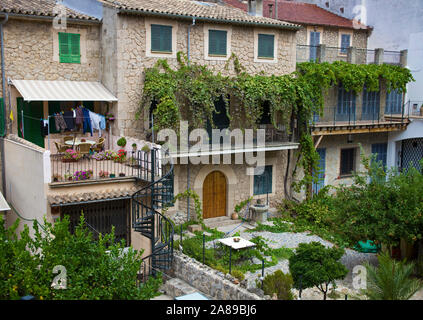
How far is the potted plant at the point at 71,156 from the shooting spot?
1492cm

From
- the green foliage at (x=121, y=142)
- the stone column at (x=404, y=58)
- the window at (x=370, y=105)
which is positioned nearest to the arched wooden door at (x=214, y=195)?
the green foliage at (x=121, y=142)

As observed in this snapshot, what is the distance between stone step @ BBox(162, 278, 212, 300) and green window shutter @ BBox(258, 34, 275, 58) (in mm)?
10883

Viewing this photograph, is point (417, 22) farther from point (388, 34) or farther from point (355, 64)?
point (355, 64)

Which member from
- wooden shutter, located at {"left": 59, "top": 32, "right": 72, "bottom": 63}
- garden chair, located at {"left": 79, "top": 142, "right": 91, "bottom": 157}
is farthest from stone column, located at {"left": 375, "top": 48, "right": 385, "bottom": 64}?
garden chair, located at {"left": 79, "top": 142, "right": 91, "bottom": 157}

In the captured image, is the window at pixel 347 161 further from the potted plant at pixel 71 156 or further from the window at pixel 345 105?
the potted plant at pixel 71 156

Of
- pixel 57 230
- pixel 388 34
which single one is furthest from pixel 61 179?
pixel 388 34

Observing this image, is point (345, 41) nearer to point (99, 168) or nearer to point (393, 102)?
point (393, 102)

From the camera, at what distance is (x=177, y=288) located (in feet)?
42.9

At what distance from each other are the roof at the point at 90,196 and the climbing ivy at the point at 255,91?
12.2ft

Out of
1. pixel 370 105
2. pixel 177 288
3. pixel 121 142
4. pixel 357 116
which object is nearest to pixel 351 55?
pixel 370 105

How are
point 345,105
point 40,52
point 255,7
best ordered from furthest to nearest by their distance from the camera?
point 345,105, point 255,7, point 40,52

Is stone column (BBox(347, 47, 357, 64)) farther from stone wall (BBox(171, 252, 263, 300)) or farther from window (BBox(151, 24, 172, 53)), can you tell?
stone wall (BBox(171, 252, 263, 300))

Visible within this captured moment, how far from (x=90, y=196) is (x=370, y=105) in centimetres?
1623

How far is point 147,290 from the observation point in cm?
902
